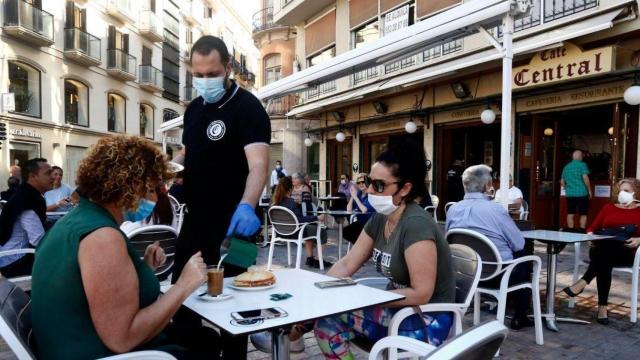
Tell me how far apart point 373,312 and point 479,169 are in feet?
7.52

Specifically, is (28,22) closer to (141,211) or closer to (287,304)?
(141,211)

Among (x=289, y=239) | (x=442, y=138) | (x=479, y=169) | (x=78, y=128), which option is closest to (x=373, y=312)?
(x=479, y=169)

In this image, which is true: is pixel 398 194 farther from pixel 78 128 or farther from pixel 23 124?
pixel 78 128

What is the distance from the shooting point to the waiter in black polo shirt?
2342 mm

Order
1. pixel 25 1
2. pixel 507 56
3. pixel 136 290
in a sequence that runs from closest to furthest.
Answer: pixel 136 290 < pixel 507 56 < pixel 25 1

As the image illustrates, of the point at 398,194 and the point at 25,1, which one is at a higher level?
the point at 25,1

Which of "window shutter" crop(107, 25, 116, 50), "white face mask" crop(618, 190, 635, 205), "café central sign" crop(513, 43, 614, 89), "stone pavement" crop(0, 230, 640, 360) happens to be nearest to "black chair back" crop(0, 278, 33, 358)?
"stone pavement" crop(0, 230, 640, 360)

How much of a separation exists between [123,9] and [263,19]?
23.6 feet

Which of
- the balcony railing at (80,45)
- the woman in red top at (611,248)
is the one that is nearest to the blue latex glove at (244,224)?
the woman in red top at (611,248)

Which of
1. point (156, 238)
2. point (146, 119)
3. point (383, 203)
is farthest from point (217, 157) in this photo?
point (146, 119)

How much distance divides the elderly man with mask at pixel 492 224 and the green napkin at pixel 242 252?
7.69ft

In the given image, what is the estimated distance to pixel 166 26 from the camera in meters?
28.1

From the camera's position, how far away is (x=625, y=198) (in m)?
4.47

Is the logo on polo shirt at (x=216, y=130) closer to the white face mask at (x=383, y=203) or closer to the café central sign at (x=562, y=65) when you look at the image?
the white face mask at (x=383, y=203)
